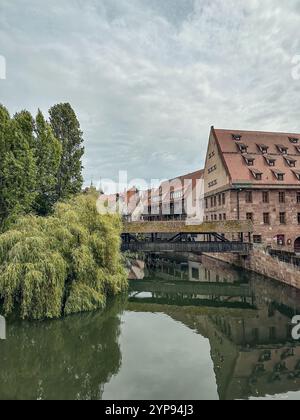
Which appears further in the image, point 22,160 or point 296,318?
point 22,160

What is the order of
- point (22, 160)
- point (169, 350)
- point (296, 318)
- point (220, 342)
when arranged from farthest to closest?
point (22, 160) → point (296, 318) → point (220, 342) → point (169, 350)

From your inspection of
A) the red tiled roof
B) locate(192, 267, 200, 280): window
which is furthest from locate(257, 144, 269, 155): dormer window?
locate(192, 267, 200, 280): window

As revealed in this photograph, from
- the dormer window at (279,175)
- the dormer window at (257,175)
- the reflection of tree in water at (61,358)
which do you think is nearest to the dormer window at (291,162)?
the dormer window at (279,175)

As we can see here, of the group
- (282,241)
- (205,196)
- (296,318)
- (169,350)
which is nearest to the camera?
(169,350)

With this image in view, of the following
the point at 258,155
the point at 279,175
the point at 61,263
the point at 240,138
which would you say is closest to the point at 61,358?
the point at 61,263

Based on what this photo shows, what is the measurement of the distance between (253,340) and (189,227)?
13.8 m

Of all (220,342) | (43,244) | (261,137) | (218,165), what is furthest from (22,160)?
(261,137)

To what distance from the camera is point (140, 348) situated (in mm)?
11906

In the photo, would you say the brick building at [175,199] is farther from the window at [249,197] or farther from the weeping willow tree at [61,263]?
the weeping willow tree at [61,263]

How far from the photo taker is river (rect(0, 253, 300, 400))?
9086mm

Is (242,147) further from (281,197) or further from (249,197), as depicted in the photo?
(281,197)

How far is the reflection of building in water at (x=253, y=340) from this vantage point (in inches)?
375
